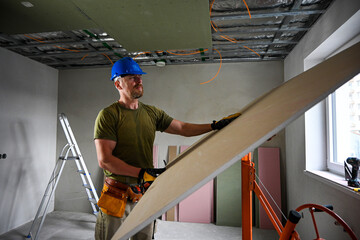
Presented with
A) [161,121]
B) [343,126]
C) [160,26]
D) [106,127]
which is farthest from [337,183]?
[160,26]

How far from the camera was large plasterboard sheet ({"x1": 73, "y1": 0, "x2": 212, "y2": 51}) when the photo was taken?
66.2 inches

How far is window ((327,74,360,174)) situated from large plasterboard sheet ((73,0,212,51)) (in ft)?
4.74

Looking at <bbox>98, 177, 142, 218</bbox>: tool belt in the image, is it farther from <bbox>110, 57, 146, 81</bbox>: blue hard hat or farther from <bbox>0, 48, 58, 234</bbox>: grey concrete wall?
<bbox>0, 48, 58, 234</bbox>: grey concrete wall

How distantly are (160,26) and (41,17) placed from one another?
1.03 meters

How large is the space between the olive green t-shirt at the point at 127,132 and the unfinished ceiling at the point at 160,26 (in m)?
0.81

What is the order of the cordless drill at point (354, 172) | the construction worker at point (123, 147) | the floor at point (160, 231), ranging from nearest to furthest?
the construction worker at point (123, 147) < the cordless drill at point (354, 172) < the floor at point (160, 231)

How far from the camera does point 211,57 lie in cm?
341

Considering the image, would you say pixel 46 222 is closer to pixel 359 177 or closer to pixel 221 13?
pixel 221 13

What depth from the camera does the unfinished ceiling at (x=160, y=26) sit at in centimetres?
176

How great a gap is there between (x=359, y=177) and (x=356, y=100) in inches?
25.9

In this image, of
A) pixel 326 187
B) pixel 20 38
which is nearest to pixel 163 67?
pixel 20 38

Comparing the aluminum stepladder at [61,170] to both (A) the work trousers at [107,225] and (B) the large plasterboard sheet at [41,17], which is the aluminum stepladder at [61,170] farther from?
(A) the work trousers at [107,225]

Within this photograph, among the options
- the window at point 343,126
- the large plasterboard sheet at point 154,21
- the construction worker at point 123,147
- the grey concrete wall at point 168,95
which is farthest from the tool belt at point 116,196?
the grey concrete wall at point 168,95

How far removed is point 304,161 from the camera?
8.50ft
